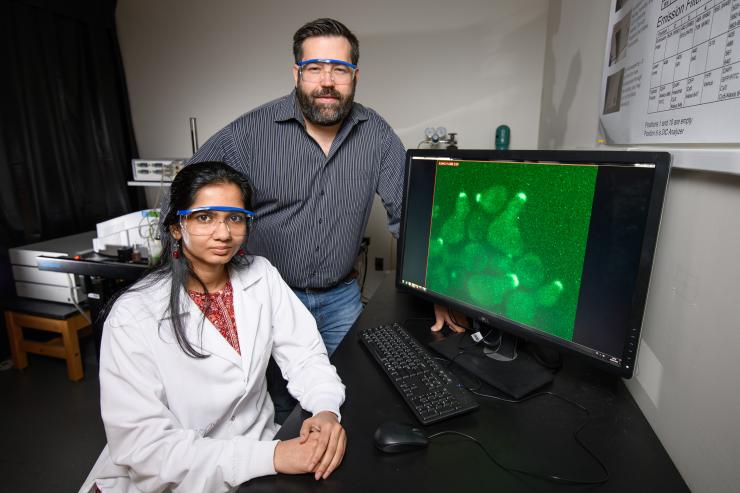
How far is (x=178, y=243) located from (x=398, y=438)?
0.72m

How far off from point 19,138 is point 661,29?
133 inches

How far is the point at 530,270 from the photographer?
0.87 metres

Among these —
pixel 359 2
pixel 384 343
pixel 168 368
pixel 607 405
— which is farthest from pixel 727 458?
pixel 359 2

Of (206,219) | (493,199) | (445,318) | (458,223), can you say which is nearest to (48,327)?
(206,219)

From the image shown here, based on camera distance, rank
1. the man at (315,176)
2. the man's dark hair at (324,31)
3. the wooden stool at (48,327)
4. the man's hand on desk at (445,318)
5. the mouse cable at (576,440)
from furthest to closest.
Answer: the wooden stool at (48,327), the man at (315,176), the man's dark hair at (324,31), the man's hand on desk at (445,318), the mouse cable at (576,440)

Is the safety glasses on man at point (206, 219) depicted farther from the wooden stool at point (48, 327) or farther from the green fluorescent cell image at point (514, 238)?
the wooden stool at point (48, 327)

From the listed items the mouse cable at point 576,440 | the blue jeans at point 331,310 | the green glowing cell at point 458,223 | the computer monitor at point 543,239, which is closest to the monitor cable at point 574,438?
the mouse cable at point 576,440

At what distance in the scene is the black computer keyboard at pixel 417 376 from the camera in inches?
31.6

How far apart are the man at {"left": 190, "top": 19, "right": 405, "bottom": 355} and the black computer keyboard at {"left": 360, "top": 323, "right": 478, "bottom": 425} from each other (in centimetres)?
48

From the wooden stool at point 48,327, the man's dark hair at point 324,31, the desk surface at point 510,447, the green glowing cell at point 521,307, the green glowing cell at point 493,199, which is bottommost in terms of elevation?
the wooden stool at point 48,327

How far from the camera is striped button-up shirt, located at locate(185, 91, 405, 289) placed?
1551mm

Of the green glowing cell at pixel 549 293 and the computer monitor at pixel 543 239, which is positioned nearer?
the computer monitor at pixel 543 239

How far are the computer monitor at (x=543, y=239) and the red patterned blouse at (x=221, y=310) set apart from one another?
1.67 ft

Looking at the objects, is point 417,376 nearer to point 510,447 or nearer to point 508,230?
point 510,447
